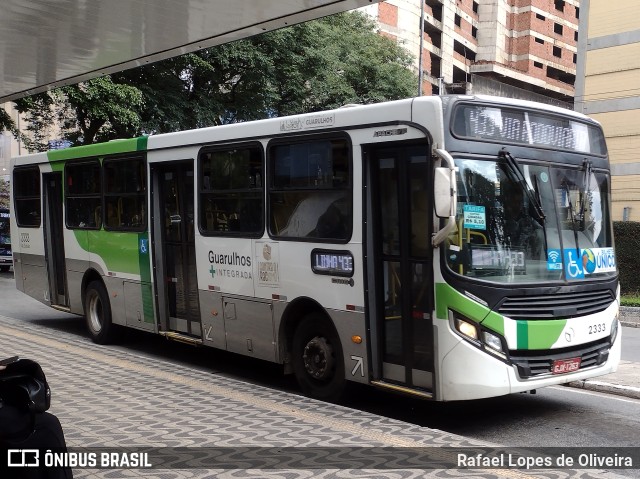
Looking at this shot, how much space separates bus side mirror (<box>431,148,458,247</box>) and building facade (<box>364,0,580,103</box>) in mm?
49666

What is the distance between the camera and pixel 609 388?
8.51 metres

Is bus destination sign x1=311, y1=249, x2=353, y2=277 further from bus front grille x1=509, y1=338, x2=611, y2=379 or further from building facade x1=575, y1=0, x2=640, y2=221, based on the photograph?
building facade x1=575, y1=0, x2=640, y2=221

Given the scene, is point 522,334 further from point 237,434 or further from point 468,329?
point 237,434

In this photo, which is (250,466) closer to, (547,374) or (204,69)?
(547,374)

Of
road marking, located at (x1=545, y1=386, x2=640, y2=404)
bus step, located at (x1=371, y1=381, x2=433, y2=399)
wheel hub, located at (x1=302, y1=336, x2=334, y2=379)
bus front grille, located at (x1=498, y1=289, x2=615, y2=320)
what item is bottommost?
road marking, located at (x1=545, y1=386, x2=640, y2=404)

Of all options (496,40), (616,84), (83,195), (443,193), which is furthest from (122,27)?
(496,40)

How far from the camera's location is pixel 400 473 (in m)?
4.71

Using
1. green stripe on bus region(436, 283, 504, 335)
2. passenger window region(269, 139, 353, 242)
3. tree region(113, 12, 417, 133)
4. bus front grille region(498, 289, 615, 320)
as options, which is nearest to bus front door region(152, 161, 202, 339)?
passenger window region(269, 139, 353, 242)

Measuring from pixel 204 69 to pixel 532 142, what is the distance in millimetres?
16910

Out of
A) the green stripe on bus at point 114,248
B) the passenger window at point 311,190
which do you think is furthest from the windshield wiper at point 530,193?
the green stripe on bus at point 114,248

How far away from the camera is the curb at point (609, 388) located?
27.2 feet

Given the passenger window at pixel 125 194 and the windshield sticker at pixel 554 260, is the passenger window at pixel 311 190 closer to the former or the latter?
the windshield sticker at pixel 554 260

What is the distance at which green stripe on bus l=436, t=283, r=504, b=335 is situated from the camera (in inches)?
242

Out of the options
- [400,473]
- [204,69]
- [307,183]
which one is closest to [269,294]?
[307,183]
